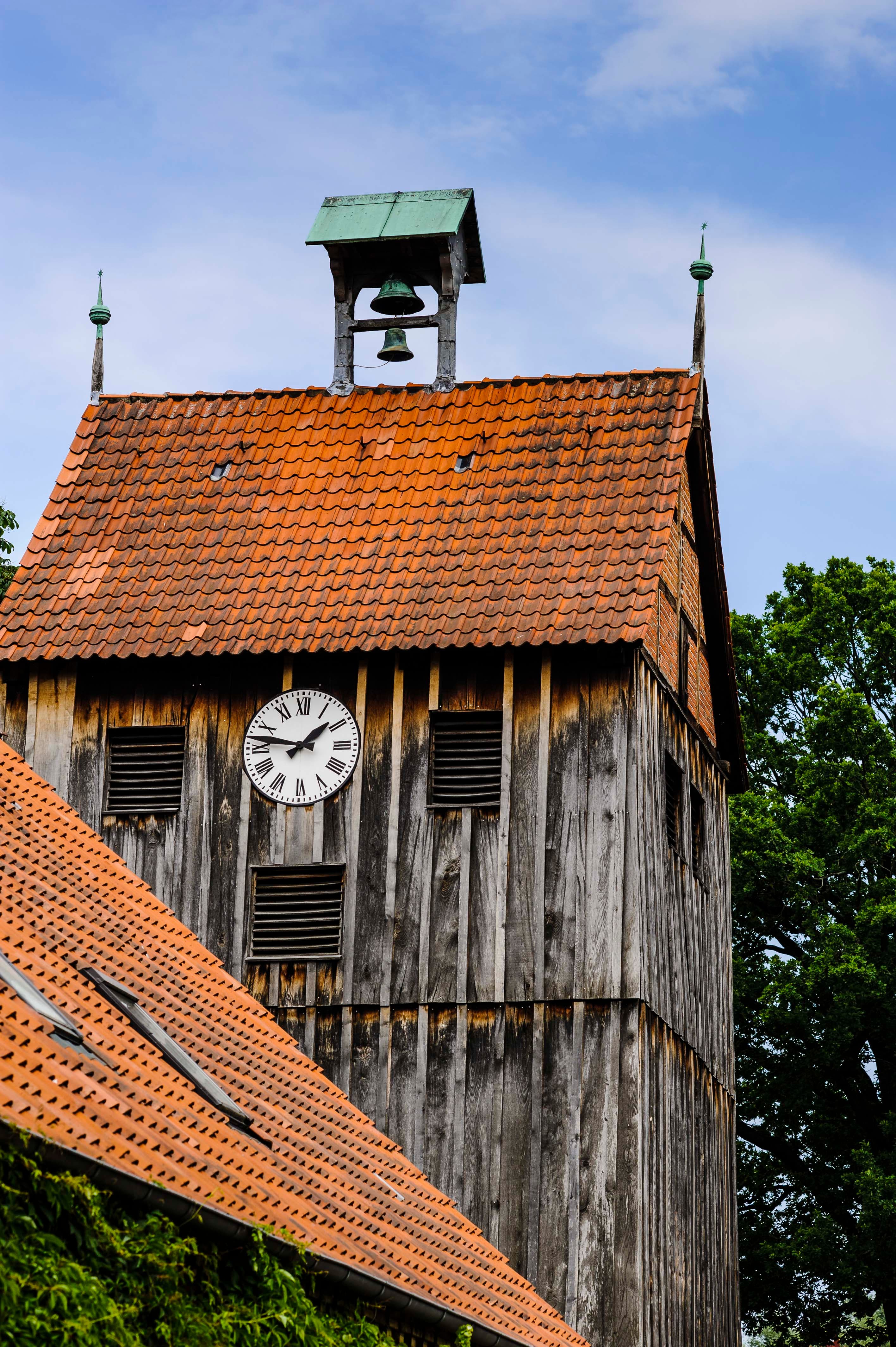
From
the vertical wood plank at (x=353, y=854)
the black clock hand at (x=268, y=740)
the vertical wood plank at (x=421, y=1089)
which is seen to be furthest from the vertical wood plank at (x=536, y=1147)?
the black clock hand at (x=268, y=740)

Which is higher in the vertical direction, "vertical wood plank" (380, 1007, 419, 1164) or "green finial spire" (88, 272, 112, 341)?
"green finial spire" (88, 272, 112, 341)

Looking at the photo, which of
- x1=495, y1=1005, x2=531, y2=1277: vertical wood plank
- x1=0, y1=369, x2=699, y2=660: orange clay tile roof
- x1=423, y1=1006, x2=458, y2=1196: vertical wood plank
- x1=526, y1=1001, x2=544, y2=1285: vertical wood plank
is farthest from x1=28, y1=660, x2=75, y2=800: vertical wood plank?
x1=526, y1=1001, x2=544, y2=1285: vertical wood plank

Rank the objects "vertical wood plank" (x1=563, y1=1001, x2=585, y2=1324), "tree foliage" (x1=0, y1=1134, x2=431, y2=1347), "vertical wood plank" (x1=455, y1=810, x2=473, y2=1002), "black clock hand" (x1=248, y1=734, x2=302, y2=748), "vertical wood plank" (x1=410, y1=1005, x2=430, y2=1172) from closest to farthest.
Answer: "tree foliage" (x1=0, y1=1134, x2=431, y2=1347)
"vertical wood plank" (x1=563, y1=1001, x2=585, y2=1324)
"vertical wood plank" (x1=410, y1=1005, x2=430, y2=1172)
"vertical wood plank" (x1=455, y1=810, x2=473, y2=1002)
"black clock hand" (x1=248, y1=734, x2=302, y2=748)

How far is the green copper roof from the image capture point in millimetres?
21359

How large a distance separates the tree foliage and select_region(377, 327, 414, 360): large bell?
12.9 metres

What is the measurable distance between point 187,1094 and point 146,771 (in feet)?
28.7

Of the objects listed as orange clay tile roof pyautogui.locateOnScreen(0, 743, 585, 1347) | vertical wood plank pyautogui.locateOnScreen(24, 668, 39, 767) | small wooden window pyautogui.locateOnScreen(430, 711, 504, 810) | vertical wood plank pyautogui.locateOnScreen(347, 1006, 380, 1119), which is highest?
vertical wood plank pyautogui.locateOnScreen(24, 668, 39, 767)

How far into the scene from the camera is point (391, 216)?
21562 millimetres

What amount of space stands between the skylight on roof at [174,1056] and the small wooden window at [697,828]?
389 inches

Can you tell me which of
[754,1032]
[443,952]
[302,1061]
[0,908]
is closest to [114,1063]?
[0,908]

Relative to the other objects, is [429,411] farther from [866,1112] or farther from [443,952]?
[866,1112]

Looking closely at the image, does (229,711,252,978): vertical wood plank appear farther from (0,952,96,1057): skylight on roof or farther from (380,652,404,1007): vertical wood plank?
(0,952,96,1057): skylight on roof

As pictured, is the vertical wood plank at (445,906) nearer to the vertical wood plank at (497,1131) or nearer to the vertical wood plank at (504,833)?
the vertical wood plank at (504,833)

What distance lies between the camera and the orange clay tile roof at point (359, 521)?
18734 mm
